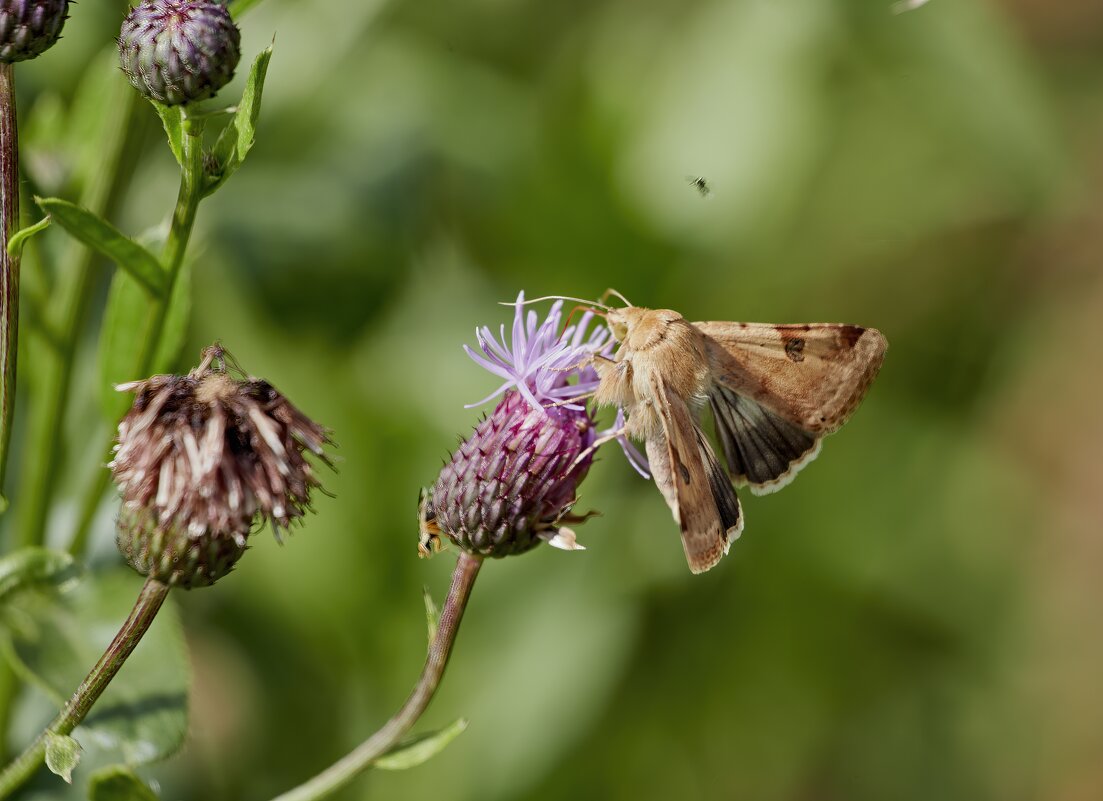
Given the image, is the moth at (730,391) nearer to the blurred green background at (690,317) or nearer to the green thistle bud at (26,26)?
the blurred green background at (690,317)

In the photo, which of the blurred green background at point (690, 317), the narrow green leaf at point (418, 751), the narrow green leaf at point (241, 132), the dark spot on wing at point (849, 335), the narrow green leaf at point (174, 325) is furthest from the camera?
the blurred green background at point (690, 317)

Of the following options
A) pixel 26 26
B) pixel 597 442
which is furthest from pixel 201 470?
pixel 597 442

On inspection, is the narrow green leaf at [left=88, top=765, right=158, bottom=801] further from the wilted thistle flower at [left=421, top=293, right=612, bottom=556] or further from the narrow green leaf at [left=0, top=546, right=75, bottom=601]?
the wilted thistle flower at [left=421, top=293, right=612, bottom=556]

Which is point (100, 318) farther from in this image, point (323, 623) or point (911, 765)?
point (911, 765)

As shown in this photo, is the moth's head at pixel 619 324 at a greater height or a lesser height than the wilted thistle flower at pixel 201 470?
greater

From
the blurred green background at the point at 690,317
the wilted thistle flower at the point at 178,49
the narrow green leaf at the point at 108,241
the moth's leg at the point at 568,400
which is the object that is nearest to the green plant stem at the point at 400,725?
the moth's leg at the point at 568,400

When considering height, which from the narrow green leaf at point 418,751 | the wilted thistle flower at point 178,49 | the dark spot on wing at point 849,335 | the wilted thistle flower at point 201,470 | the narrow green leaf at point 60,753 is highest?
the wilted thistle flower at point 178,49

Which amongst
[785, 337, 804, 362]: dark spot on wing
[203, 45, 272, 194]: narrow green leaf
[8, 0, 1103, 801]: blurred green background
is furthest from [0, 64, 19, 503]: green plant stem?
[785, 337, 804, 362]: dark spot on wing
